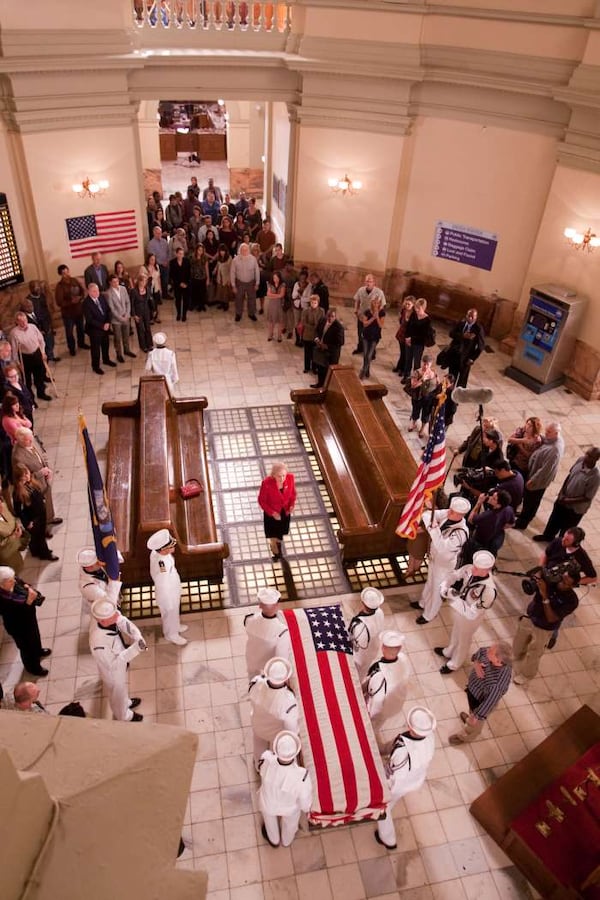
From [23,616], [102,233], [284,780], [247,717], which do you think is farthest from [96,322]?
[284,780]

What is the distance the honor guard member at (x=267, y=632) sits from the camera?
582 cm

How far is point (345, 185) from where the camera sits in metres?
13.3

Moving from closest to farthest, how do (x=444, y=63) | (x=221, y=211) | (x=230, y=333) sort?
(x=444, y=63) → (x=230, y=333) → (x=221, y=211)

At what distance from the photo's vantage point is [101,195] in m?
12.5

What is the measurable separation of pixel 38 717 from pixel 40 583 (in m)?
6.76

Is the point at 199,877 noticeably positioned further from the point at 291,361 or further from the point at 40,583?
the point at 291,361

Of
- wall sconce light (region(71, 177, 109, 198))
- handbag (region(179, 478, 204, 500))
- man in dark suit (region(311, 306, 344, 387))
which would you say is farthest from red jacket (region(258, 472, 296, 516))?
wall sconce light (region(71, 177, 109, 198))

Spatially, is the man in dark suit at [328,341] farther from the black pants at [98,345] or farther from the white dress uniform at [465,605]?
the white dress uniform at [465,605]

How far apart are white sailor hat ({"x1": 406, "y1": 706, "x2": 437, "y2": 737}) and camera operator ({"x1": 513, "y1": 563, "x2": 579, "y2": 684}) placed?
199 cm

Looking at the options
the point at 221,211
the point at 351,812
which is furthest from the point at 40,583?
the point at 221,211

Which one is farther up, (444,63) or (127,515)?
(444,63)

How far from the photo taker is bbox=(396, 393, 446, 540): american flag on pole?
691 centimetres

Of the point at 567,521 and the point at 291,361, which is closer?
the point at 567,521

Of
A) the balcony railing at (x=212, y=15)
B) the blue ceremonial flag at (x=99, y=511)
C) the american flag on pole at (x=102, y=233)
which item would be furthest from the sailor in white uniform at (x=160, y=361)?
the balcony railing at (x=212, y=15)
